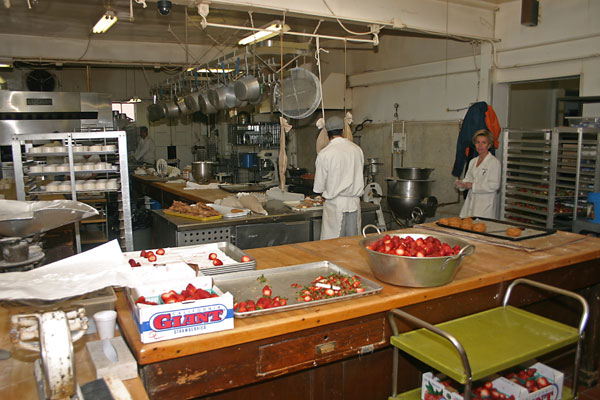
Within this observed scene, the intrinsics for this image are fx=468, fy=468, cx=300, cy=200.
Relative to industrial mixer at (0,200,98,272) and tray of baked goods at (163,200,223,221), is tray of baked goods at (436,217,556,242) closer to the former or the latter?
tray of baked goods at (163,200,223,221)

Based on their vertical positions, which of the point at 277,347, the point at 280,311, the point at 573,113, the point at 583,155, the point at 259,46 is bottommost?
the point at 277,347

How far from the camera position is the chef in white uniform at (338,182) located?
491 centimetres

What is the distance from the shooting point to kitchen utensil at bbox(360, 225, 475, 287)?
7.50 feet

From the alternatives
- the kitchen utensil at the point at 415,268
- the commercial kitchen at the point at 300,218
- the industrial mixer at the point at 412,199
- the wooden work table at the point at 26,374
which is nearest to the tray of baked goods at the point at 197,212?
the commercial kitchen at the point at 300,218

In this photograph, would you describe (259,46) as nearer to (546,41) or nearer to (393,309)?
(546,41)

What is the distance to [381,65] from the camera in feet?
27.5

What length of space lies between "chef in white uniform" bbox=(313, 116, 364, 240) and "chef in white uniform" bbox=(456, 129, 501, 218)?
4.68ft

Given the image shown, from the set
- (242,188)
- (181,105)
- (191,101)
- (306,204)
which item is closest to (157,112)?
(181,105)

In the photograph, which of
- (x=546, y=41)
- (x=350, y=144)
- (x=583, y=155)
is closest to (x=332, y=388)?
(x=350, y=144)

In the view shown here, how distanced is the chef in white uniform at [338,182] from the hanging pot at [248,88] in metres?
0.95

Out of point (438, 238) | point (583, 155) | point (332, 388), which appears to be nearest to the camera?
point (332, 388)

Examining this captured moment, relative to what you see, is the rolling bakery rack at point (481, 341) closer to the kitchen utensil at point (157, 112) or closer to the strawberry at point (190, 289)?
the strawberry at point (190, 289)

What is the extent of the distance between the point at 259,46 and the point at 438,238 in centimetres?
393

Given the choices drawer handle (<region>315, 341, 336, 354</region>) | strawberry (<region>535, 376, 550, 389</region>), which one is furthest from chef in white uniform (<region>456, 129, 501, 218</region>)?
A: drawer handle (<region>315, 341, 336, 354</region>)
